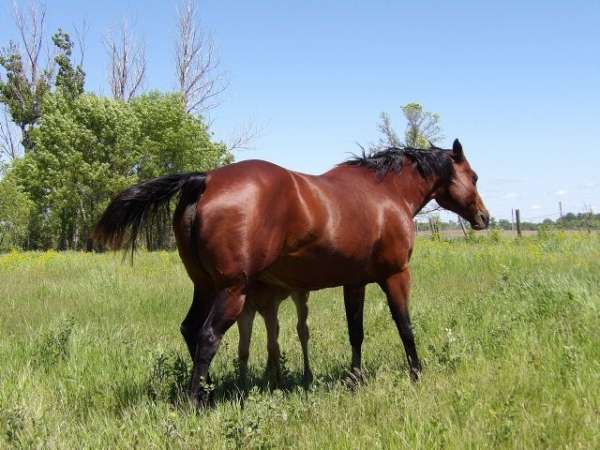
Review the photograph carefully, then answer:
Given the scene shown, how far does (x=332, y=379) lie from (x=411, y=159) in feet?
7.62

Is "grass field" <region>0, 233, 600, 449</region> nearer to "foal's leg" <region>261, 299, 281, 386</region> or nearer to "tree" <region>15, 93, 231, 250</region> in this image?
"foal's leg" <region>261, 299, 281, 386</region>

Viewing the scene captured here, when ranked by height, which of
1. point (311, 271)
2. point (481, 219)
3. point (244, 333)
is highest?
point (481, 219)

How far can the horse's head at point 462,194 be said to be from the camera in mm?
5445

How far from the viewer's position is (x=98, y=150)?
3306 centimetres

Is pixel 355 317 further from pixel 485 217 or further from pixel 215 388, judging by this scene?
pixel 485 217

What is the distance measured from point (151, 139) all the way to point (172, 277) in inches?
1072

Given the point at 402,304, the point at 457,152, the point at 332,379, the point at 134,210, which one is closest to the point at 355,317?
the point at 402,304

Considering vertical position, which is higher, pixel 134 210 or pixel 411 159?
pixel 411 159

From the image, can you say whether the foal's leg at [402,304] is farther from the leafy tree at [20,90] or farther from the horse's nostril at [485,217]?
the leafy tree at [20,90]

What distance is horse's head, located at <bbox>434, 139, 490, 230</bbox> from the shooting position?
5445 mm

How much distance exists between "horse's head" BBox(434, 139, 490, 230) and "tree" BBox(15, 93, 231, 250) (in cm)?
2945

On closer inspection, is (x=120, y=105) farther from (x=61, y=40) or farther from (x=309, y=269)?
(x=309, y=269)

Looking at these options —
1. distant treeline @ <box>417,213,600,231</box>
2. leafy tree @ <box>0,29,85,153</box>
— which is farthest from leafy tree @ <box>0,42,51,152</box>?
distant treeline @ <box>417,213,600,231</box>

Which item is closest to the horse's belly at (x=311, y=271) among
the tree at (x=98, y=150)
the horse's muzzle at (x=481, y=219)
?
the horse's muzzle at (x=481, y=219)
